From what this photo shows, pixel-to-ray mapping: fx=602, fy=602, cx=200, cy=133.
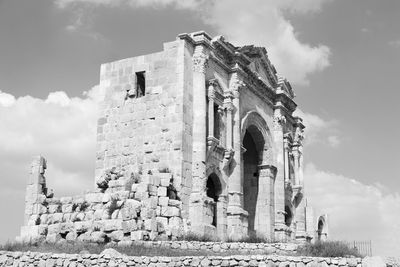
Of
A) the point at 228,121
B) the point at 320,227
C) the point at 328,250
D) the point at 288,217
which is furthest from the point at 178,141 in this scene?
the point at 320,227

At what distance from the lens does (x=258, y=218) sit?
2909 cm

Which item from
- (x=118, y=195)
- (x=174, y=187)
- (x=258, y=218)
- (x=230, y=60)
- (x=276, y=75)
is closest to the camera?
(x=118, y=195)

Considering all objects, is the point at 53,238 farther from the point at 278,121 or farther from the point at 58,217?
the point at 278,121

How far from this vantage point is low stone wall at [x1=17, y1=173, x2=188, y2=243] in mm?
18672

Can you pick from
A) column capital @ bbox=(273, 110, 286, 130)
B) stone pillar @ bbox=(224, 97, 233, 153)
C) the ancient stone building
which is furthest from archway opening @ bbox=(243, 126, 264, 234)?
stone pillar @ bbox=(224, 97, 233, 153)

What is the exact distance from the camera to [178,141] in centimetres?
2212

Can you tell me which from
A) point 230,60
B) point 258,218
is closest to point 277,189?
point 258,218

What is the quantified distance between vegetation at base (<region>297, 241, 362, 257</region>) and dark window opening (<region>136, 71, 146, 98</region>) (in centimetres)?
1034

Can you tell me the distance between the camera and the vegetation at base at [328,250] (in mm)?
15117

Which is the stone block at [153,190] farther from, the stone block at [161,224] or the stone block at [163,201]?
the stone block at [161,224]

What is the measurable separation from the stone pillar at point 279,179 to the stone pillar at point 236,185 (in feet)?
16.5

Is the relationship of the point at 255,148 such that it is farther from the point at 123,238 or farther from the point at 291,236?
the point at 123,238

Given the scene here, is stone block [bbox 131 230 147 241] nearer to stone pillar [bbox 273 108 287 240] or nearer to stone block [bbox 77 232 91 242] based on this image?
stone block [bbox 77 232 91 242]

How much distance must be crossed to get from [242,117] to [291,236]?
7531 mm
